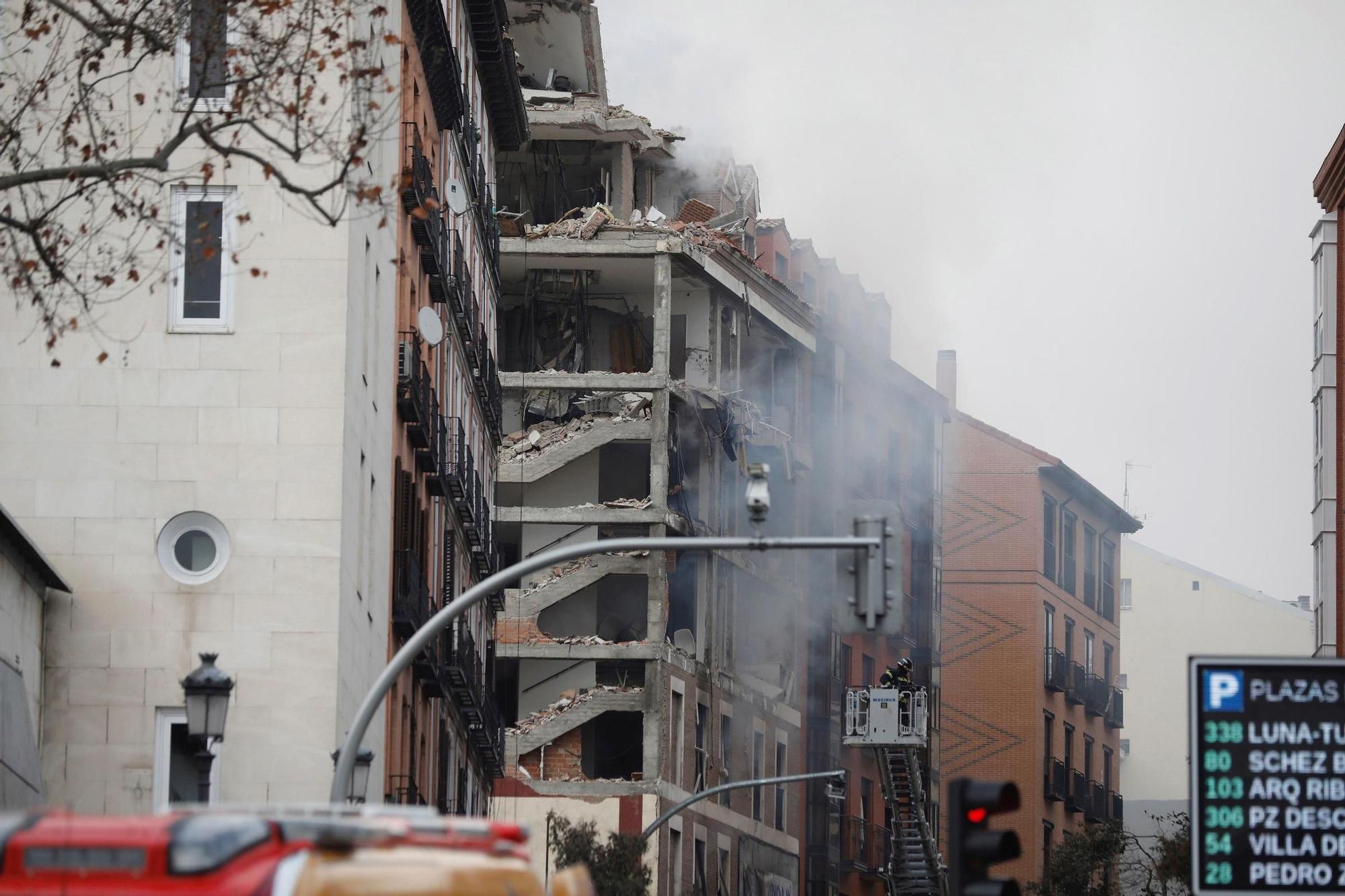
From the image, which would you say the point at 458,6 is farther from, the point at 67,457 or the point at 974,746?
the point at 974,746

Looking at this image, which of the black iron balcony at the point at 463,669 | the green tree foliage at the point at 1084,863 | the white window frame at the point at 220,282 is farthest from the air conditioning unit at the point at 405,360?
the green tree foliage at the point at 1084,863

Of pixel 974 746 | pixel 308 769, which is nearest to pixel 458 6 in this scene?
pixel 308 769

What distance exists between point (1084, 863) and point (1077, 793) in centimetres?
1814

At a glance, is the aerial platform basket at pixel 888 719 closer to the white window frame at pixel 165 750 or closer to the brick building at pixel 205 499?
the brick building at pixel 205 499

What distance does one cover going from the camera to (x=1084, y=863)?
2670 inches

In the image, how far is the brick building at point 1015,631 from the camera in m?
81.8

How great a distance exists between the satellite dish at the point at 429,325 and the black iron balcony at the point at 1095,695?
52.1 metres

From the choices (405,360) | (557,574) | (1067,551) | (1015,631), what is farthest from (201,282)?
(1067,551)

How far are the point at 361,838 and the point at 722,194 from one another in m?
62.6

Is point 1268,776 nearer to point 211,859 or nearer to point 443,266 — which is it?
point 211,859

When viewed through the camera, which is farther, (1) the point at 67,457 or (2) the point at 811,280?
(2) the point at 811,280

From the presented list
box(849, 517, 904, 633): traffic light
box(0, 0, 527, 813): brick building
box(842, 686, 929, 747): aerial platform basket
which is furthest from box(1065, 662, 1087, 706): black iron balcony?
box(849, 517, 904, 633): traffic light

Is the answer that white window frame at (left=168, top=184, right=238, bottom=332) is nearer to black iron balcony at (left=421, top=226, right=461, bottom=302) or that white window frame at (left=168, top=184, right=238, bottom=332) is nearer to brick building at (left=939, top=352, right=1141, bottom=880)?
black iron balcony at (left=421, top=226, right=461, bottom=302)

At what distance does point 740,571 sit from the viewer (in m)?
67.2
